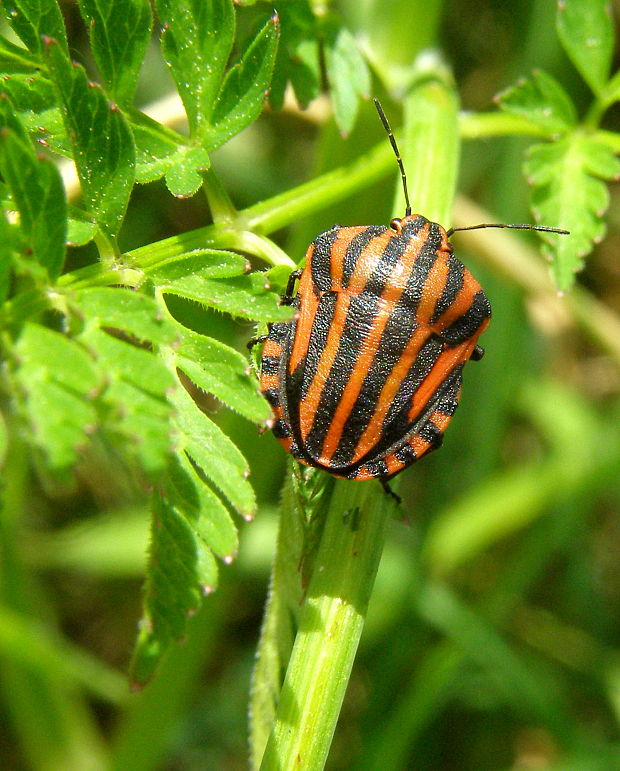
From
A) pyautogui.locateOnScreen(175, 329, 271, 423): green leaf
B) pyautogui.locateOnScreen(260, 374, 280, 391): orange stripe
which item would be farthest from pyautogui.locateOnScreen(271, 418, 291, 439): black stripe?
pyautogui.locateOnScreen(175, 329, 271, 423): green leaf

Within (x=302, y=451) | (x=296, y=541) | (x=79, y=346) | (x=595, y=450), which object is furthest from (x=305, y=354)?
(x=595, y=450)

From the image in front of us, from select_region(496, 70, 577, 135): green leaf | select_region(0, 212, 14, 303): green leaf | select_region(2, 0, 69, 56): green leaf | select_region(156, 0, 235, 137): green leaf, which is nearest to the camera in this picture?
select_region(0, 212, 14, 303): green leaf

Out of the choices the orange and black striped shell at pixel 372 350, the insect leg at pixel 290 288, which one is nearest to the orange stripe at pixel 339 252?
the orange and black striped shell at pixel 372 350

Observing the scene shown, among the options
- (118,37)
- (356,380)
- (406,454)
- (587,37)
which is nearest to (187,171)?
(118,37)

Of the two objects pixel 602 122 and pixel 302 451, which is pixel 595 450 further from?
pixel 302 451

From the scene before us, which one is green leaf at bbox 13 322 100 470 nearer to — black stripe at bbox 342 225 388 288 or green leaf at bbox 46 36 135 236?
green leaf at bbox 46 36 135 236

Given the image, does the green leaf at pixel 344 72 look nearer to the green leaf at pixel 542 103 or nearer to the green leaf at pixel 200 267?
the green leaf at pixel 542 103
